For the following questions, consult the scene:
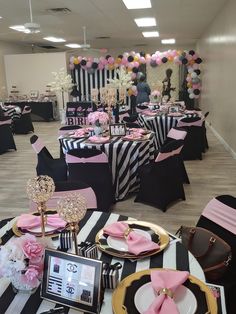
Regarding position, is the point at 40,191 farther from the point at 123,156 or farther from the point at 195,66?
the point at 195,66

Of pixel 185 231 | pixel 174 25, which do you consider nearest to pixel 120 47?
pixel 174 25

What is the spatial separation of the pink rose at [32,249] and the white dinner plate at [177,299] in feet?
1.27

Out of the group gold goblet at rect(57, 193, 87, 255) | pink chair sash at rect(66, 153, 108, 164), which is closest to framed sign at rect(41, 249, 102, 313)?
gold goblet at rect(57, 193, 87, 255)

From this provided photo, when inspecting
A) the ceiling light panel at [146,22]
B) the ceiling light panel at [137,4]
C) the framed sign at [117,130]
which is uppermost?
the ceiling light panel at [146,22]

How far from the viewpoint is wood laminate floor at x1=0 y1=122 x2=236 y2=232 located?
11.8 feet

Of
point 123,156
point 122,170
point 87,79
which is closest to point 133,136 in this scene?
point 123,156

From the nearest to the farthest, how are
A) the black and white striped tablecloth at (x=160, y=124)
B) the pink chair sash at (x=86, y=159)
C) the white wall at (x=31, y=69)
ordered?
the pink chair sash at (x=86, y=159)
the black and white striped tablecloth at (x=160, y=124)
the white wall at (x=31, y=69)

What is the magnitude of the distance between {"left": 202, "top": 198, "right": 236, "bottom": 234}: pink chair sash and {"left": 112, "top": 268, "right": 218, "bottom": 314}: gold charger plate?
66cm

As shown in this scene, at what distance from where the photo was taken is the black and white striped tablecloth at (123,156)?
12.3 feet

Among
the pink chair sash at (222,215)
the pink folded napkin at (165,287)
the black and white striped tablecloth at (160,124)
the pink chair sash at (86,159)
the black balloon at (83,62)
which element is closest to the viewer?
the pink folded napkin at (165,287)

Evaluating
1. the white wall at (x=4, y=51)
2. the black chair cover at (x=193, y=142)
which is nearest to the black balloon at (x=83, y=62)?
the white wall at (x=4, y=51)

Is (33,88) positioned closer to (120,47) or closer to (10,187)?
(120,47)

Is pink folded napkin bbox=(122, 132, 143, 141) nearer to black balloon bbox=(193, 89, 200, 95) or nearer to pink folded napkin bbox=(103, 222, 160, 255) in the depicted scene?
pink folded napkin bbox=(103, 222, 160, 255)

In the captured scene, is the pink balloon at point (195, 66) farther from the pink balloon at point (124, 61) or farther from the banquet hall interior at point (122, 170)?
the pink balloon at point (124, 61)
